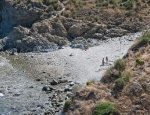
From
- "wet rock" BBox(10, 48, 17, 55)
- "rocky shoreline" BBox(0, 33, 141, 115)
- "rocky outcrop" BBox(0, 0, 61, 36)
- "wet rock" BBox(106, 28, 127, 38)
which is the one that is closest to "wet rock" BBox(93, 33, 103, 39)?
"wet rock" BBox(106, 28, 127, 38)

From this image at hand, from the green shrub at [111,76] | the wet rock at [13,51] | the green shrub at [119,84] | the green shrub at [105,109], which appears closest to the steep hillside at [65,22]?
the wet rock at [13,51]

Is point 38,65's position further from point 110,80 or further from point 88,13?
point 110,80

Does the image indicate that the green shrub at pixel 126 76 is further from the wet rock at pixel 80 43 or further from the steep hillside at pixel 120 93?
the wet rock at pixel 80 43

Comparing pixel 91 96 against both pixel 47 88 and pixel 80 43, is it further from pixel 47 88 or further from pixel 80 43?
pixel 80 43

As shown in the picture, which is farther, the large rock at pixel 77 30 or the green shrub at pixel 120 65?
the large rock at pixel 77 30

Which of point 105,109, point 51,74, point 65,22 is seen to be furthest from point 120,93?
point 65,22

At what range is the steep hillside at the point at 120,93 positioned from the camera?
40375 millimetres

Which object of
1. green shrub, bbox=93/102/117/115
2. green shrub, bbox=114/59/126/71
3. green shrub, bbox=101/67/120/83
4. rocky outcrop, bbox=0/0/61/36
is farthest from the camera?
rocky outcrop, bbox=0/0/61/36

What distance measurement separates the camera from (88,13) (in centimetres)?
8312

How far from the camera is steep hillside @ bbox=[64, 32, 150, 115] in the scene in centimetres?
4038

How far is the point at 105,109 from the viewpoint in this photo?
4038cm

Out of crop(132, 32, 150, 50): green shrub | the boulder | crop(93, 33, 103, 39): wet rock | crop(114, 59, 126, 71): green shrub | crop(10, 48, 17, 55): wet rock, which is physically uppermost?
crop(132, 32, 150, 50): green shrub

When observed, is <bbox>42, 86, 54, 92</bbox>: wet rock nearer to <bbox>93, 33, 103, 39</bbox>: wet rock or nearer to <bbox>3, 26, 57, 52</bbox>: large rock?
<bbox>3, 26, 57, 52</bbox>: large rock

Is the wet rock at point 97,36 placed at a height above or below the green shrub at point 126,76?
below
